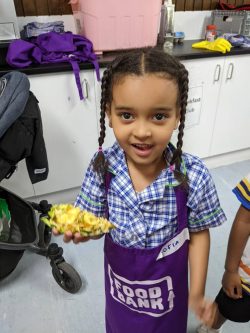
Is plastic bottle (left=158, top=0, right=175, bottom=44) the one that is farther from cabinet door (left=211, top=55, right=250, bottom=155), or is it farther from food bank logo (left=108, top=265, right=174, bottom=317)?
food bank logo (left=108, top=265, right=174, bottom=317)

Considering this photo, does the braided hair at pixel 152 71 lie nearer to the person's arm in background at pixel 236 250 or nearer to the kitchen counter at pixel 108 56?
the person's arm in background at pixel 236 250

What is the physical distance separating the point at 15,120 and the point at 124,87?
64 cm

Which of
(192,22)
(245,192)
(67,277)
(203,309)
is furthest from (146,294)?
(192,22)

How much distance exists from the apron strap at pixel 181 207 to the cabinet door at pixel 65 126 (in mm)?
1091

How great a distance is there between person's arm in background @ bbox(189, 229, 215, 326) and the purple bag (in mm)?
1091

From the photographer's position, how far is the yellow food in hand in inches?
24.9

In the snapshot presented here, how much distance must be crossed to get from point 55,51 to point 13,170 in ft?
2.39

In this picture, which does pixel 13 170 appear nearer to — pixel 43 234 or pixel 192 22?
pixel 43 234

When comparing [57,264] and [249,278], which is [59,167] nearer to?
[57,264]

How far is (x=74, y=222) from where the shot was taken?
636 mm

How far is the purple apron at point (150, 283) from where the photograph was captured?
715mm

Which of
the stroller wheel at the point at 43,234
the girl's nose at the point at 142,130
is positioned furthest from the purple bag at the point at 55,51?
the girl's nose at the point at 142,130

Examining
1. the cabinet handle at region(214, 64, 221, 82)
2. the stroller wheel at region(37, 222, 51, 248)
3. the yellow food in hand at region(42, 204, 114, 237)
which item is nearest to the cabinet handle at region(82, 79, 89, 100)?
the stroller wheel at region(37, 222, 51, 248)

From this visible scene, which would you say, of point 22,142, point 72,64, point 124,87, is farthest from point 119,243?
point 72,64
